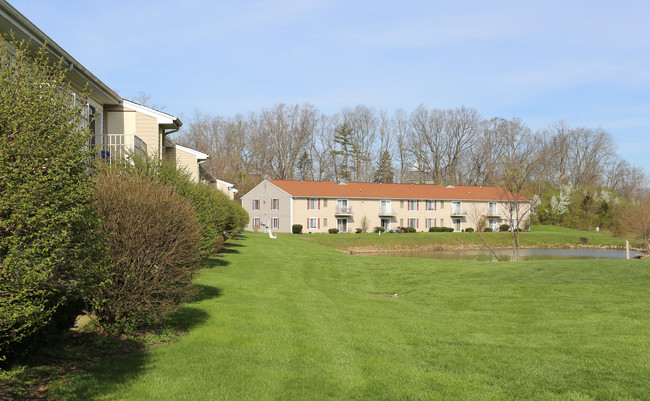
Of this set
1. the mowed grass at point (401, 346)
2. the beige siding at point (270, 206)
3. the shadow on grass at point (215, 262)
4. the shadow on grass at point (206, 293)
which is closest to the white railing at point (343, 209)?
the beige siding at point (270, 206)

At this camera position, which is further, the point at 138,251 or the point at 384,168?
the point at 384,168

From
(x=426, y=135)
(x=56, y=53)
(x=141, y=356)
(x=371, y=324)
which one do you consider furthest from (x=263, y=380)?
(x=426, y=135)

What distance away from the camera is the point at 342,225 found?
56656mm

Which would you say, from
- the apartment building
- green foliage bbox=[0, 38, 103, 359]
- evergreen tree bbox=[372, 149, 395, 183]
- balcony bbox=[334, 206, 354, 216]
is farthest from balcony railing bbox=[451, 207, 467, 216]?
green foliage bbox=[0, 38, 103, 359]

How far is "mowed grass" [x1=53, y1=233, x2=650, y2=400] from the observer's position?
21.0 feet

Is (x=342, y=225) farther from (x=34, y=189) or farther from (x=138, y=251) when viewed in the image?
(x=34, y=189)

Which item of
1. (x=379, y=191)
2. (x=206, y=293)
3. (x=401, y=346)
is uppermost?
(x=379, y=191)

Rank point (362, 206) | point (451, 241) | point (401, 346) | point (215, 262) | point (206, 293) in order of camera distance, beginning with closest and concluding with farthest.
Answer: point (401, 346)
point (206, 293)
point (215, 262)
point (451, 241)
point (362, 206)

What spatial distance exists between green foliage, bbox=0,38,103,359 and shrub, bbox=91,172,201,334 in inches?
87.8

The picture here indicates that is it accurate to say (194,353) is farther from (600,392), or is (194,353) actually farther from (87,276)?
(600,392)

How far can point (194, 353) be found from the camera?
7684 millimetres

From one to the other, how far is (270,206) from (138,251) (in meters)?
48.6

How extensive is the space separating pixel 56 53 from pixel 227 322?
754 centimetres

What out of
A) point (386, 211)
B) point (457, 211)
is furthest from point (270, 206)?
→ point (457, 211)
